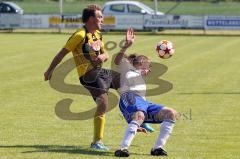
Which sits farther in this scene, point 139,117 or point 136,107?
point 136,107

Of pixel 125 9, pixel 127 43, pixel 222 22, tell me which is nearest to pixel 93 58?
pixel 127 43

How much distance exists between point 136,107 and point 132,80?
45 centimetres

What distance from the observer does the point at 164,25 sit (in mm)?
46781

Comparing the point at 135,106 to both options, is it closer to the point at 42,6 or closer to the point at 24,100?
the point at 24,100

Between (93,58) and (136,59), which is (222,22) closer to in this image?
(93,58)

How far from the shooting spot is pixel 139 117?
983 cm

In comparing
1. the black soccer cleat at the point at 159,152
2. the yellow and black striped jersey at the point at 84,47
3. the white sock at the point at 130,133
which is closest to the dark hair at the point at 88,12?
the yellow and black striped jersey at the point at 84,47

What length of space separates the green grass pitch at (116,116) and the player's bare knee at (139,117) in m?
0.54

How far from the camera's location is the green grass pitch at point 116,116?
10586mm

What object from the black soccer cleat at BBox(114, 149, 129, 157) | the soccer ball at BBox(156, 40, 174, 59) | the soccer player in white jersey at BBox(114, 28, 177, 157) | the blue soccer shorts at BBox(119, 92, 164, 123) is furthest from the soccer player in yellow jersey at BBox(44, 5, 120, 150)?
the soccer ball at BBox(156, 40, 174, 59)

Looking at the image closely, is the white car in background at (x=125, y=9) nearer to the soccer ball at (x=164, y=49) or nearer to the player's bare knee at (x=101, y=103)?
the soccer ball at (x=164, y=49)

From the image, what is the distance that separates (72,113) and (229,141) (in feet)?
13.3

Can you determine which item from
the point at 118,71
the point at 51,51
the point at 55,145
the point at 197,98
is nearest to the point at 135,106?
the point at 118,71

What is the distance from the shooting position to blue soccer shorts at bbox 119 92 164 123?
9.98 meters
